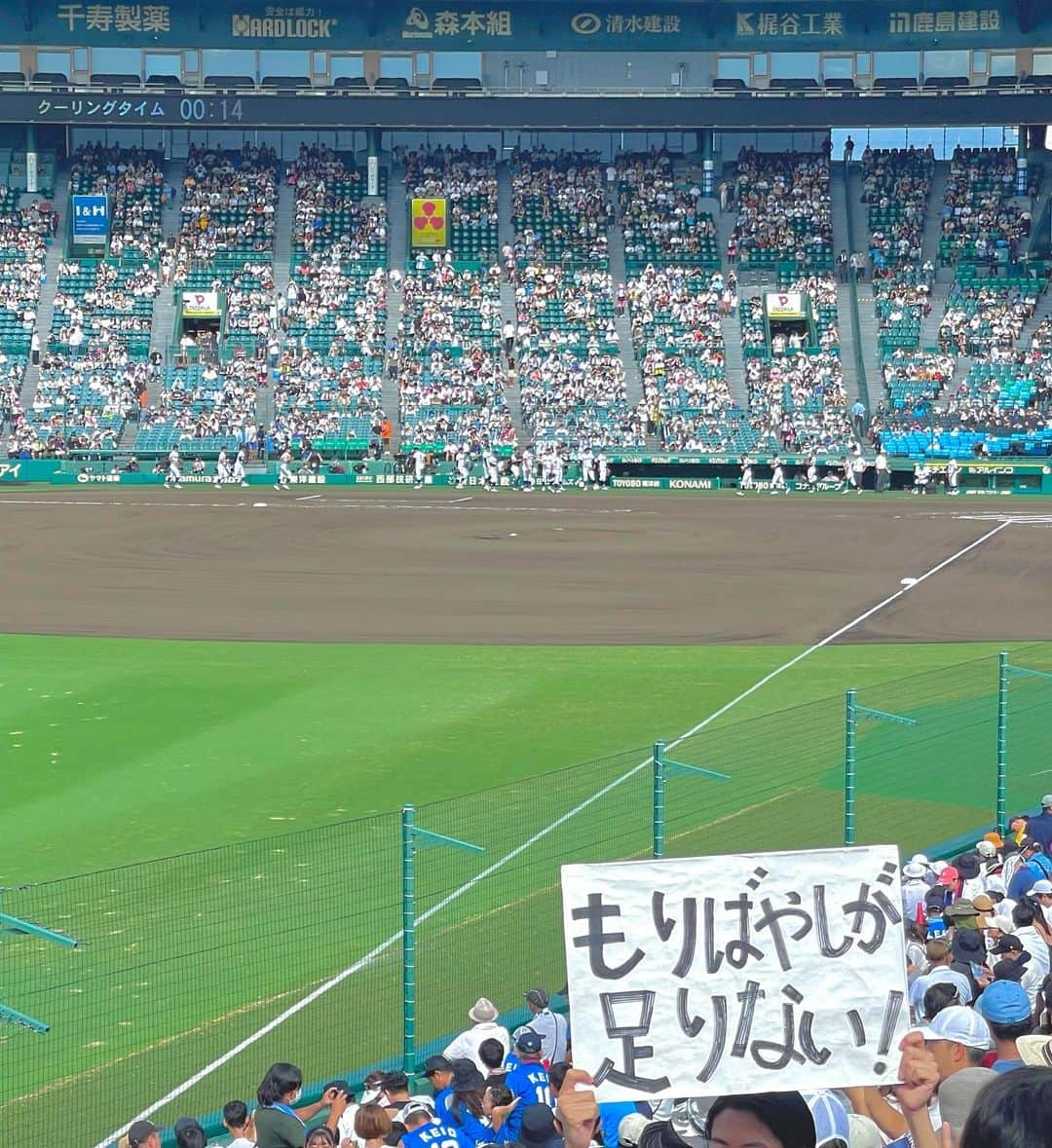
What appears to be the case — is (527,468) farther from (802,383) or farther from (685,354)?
(802,383)

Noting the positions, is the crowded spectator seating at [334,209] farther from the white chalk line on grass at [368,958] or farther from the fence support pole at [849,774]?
the fence support pole at [849,774]

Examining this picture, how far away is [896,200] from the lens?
238ft

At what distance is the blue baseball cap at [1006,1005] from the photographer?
709cm

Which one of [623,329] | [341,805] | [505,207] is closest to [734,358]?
[623,329]

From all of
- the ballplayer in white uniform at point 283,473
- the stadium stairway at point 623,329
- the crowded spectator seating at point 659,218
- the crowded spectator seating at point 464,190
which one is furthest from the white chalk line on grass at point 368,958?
the crowded spectator seating at point 464,190

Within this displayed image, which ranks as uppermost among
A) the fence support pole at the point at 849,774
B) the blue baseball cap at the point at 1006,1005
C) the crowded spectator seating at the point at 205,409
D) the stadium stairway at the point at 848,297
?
the stadium stairway at the point at 848,297

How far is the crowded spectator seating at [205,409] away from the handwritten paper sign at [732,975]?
6024 cm

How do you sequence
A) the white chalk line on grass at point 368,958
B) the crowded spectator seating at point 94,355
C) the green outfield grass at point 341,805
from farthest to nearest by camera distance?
the crowded spectator seating at point 94,355
the green outfield grass at point 341,805
the white chalk line on grass at point 368,958

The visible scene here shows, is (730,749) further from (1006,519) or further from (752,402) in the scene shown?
(752,402)

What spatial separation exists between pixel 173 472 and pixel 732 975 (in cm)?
5670

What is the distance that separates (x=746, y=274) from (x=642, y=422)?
1052cm

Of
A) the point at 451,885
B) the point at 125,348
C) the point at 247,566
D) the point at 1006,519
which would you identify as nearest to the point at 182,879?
the point at 451,885

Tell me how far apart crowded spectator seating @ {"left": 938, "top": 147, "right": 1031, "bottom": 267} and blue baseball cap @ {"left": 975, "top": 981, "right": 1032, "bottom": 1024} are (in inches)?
2625

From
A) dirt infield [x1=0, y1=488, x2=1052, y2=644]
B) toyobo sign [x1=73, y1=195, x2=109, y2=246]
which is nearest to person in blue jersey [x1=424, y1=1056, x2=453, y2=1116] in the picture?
dirt infield [x1=0, y1=488, x2=1052, y2=644]
